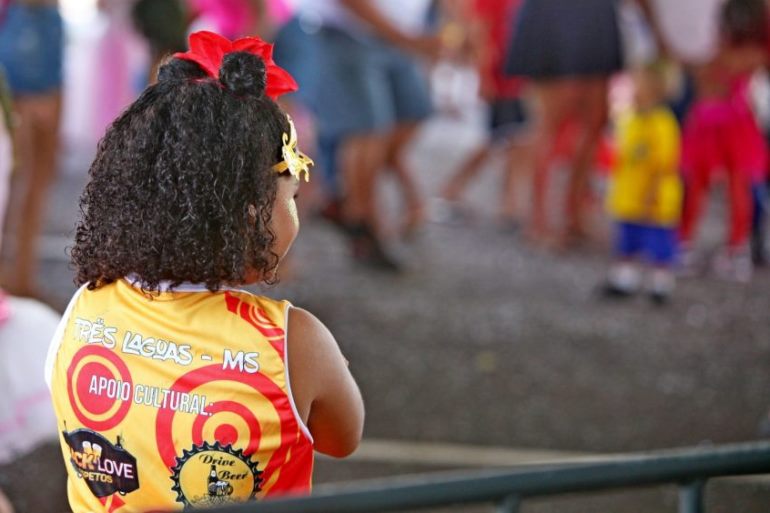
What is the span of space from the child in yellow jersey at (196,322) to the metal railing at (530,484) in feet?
1.25

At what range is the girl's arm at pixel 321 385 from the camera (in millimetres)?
1835

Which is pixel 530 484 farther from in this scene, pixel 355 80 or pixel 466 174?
pixel 466 174

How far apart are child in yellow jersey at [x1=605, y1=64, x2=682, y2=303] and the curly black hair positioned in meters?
4.20

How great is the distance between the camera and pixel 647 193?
19.2 ft

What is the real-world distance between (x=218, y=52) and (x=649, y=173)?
167 inches

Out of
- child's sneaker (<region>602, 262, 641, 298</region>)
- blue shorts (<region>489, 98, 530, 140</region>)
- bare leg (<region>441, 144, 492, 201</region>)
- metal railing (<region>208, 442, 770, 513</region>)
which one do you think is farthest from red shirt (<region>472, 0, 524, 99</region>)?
metal railing (<region>208, 442, 770, 513</region>)

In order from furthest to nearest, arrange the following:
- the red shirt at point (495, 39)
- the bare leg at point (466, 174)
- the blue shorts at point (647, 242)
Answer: the bare leg at point (466, 174)
the red shirt at point (495, 39)
the blue shorts at point (647, 242)

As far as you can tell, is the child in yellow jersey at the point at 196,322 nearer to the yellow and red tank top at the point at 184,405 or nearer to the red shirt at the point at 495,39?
the yellow and red tank top at the point at 184,405

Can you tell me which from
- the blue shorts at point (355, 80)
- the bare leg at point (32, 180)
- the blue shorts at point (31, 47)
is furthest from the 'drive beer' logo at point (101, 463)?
the blue shorts at point (355, 80)

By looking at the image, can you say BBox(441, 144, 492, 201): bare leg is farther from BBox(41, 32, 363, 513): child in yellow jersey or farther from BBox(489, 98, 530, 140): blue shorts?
BBox(41, 32, 363, 513): child in yellow jersey

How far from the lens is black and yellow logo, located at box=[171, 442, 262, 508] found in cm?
179

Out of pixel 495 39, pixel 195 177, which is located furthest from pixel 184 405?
pixel 495 39

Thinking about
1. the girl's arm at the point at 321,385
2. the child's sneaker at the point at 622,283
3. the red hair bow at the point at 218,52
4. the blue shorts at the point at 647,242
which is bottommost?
the child's sneaker at the point at 622,283

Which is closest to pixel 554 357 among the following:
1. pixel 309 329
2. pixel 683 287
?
pixel 683 287
